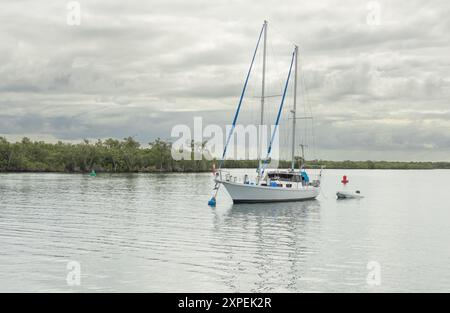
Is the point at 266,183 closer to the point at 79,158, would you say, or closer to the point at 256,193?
the point at 256,193

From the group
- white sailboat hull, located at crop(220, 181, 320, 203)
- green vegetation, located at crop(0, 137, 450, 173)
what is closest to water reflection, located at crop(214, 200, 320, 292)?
white sailboat hull, located at crop(220, 181, 320, 203)

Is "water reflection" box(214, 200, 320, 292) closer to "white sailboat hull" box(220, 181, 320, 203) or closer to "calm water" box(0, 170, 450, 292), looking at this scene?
"calm water" box(0, 170, 450, 292)

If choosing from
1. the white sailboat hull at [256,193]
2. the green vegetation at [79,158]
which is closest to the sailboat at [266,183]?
the white sailboat hull at [256,193]

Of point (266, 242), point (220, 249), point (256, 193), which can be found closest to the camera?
point (220, 249)

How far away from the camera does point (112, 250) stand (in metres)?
28.7

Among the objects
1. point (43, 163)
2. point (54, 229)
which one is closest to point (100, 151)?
point (43, 163)

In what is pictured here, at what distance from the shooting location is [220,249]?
96.8ft

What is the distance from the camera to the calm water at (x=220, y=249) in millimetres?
21766

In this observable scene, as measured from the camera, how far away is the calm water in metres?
21.8

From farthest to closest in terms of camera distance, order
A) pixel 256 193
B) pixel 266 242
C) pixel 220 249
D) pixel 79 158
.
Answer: pixel 79 158 → pixel 256 193 → pixel 266 242 → pixel 220 249

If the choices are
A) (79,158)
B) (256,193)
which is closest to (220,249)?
(256,193)

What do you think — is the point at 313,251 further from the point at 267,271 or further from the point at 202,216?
the point at 202,216

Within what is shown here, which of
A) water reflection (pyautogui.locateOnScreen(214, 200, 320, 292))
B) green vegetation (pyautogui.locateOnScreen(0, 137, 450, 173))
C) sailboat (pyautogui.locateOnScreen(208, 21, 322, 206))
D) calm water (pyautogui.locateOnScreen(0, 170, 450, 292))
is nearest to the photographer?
calm water (pyautogui.locateOnScreen(0, 170, 450, 292))
